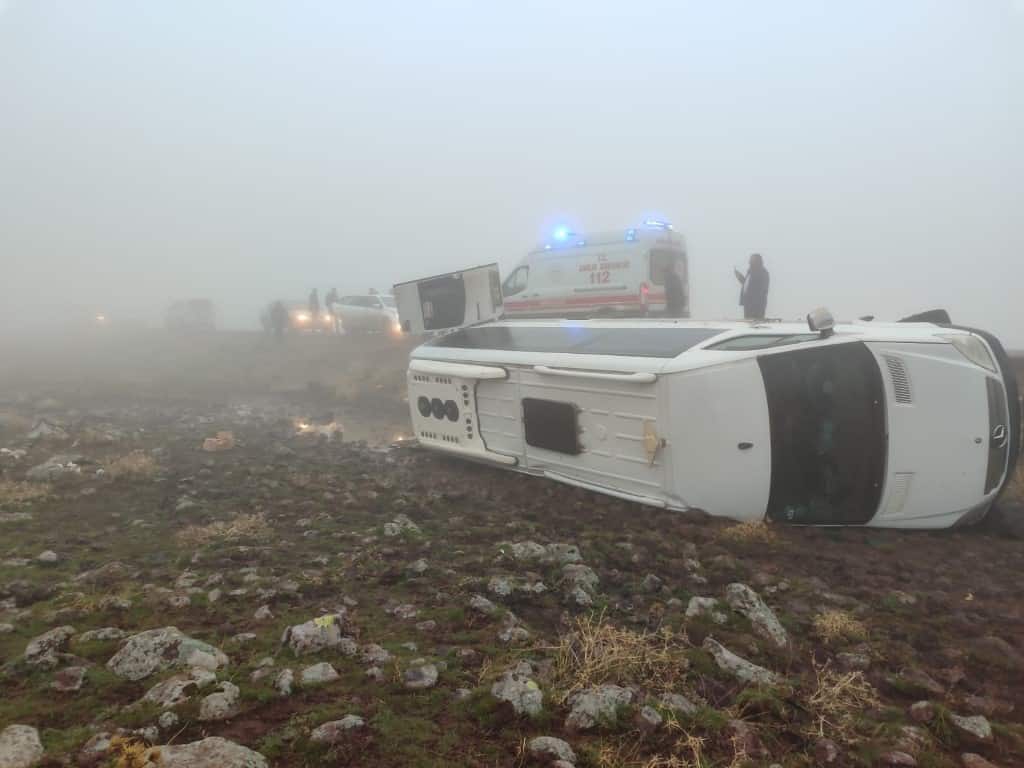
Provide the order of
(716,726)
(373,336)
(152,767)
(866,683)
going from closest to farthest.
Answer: (152,767), (716,726), (866,683), (373,336)

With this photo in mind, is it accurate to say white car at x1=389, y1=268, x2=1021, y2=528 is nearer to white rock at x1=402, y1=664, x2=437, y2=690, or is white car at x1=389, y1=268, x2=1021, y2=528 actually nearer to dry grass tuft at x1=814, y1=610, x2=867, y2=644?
dry grass tuft at x1=814, y1=610, x2=867, y2=644

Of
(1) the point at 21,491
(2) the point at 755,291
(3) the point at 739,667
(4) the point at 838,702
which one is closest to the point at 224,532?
(1) the point at 21,491

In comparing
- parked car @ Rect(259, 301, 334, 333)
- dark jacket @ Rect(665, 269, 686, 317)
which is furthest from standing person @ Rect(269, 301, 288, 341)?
dark jacket @ Rect(665, 269, 686, 317)

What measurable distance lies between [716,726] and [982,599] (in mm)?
2887

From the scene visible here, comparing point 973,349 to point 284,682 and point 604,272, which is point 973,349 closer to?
point 284,682

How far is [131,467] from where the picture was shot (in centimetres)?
766

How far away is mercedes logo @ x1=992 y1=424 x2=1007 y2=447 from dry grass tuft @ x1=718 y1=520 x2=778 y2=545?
1990 millimetres

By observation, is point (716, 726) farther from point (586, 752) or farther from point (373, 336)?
point (373, 336)

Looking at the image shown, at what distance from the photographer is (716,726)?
261cm

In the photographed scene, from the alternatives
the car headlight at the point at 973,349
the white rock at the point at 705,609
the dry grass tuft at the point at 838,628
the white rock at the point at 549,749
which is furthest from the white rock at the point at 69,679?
the car headlight at the point at 973,349

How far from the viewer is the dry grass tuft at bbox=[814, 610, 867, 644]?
140 inches

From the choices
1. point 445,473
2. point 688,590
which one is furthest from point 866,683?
point 445,473

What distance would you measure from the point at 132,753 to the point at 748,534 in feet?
14.7

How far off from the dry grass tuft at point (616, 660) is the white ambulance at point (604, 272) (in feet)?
43.2
